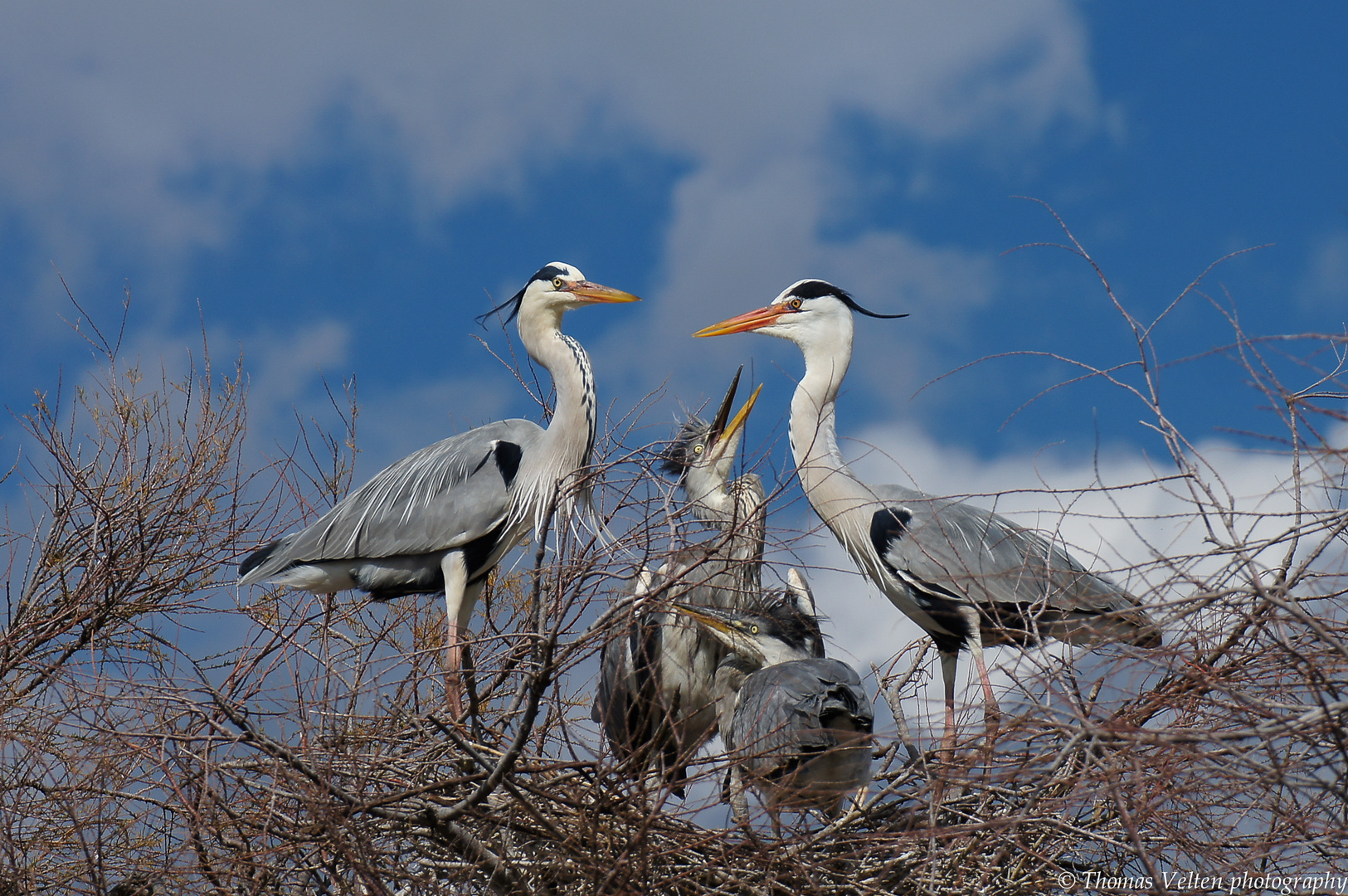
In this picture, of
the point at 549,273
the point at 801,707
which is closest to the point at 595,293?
the point at 549,273

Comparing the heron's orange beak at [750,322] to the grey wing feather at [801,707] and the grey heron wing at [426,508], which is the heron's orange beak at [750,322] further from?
the grey wing feather at [801,707]

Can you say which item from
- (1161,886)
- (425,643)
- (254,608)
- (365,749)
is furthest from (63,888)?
(1161,886)

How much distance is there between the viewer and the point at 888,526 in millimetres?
5504

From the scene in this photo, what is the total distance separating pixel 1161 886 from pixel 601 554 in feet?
4.91

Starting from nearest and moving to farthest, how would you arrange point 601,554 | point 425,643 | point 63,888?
point 601,554 < point 63,888 < point 425,643

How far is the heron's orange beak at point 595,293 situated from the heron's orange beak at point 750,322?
532mm

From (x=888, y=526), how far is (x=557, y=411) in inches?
63.1

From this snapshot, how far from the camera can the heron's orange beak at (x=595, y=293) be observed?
5.91 m

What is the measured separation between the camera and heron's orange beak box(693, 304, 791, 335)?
6.16 m

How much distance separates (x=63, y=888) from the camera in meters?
3.99

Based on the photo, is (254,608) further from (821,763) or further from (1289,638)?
(1289,638)

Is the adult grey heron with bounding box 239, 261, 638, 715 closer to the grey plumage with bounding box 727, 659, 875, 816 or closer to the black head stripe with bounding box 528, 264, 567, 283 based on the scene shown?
the black head stripe with bounding box 528, 264, 567, 283

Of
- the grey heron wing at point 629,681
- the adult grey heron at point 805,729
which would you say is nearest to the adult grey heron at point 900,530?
the adult grey heron at point 805,729

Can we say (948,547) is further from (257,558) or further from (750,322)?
(257,558)
